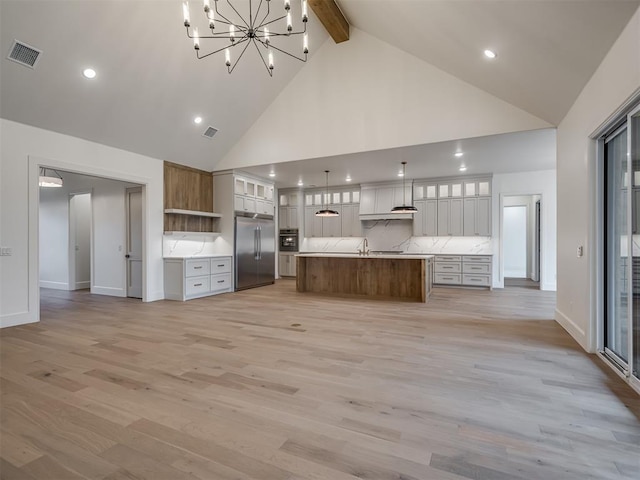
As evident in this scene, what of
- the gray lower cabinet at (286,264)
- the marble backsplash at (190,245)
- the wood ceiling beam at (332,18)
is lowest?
the gray lower cabinet at (286,264)

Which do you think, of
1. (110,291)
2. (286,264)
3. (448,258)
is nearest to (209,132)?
(110,291)

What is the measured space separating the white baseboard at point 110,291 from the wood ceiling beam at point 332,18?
6.57m

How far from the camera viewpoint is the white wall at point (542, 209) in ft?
24.7

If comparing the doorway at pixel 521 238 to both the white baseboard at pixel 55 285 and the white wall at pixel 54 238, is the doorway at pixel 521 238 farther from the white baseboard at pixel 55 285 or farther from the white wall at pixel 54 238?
the white wall at pixel 54 238

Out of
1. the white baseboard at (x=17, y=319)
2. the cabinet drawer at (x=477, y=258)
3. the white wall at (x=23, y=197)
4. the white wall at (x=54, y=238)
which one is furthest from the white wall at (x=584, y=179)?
the white wall at (x=54, y=238)

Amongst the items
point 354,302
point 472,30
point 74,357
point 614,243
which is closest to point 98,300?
point 74,357

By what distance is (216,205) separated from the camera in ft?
25.7

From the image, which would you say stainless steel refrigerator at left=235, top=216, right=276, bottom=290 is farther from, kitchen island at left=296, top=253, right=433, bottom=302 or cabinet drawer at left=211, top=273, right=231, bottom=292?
kitchen island at left=296, top=253, right=433, bottom=302

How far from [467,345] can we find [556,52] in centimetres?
314

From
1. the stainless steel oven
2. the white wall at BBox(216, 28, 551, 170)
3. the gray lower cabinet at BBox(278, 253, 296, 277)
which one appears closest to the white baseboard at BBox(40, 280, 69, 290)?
the gray lower cabinet at BBox(278, 253, 296, 277)

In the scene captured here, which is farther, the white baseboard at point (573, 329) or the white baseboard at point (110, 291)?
the white baseboard at point (110, 291)

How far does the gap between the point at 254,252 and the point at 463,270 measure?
5.33 metres

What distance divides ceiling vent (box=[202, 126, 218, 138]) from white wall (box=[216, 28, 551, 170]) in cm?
85

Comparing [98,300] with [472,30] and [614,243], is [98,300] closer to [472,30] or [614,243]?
[472,30]
